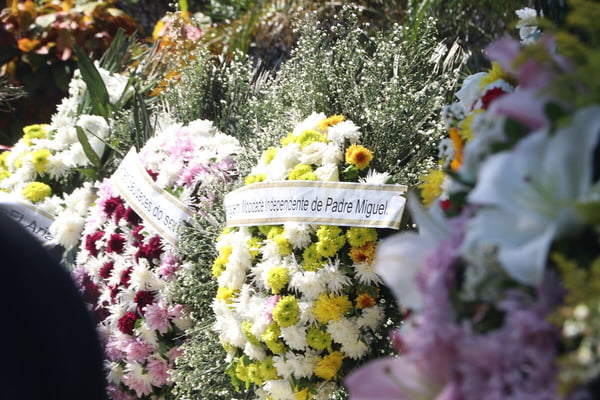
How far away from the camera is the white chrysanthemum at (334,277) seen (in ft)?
7.25

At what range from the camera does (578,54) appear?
2.81 ft

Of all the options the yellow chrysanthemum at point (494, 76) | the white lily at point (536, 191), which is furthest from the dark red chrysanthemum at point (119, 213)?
the white lily at point (536, 191)

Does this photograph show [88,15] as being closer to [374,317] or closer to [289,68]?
[289,68]

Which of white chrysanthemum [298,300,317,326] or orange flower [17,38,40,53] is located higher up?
white chrysanthemum [298,300,317,326]

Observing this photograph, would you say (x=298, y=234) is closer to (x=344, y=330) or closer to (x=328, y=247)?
(x=328, y=247)

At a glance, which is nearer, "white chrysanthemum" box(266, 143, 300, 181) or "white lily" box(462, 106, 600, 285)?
"white lily" box(462, 106, 600, 285)

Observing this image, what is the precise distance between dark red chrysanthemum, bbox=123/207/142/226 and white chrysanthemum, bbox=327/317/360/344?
1045 mm

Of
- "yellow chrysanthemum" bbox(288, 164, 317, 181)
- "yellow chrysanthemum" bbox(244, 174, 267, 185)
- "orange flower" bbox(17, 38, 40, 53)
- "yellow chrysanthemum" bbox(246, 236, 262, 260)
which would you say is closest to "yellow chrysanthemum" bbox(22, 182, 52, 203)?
"yellow chrysanthemum" bbox(244, 174, 267, 185)

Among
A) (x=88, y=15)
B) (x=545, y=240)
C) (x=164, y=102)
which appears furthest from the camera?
(x=88, y=15)

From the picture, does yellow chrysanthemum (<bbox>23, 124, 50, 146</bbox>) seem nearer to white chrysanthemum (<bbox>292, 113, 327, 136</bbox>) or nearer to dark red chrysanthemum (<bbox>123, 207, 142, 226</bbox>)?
dark red chrysanthemum (<bbox>123, 207, 142, 226</bbox>)

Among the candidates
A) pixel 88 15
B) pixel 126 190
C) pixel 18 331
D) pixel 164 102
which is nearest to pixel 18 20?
pixel 88 15

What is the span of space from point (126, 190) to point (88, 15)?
8.06ft

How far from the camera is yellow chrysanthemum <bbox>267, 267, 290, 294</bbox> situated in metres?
2.25

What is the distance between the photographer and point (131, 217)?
2928 mm
